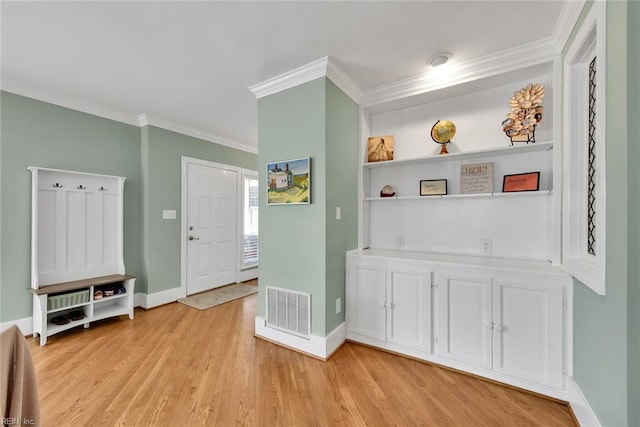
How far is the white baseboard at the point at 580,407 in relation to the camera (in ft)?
4.55

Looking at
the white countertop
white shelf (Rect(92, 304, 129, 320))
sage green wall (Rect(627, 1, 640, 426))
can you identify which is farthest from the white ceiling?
white shelf (Rect(92, 304, 129, 320))

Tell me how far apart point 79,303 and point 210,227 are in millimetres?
1742

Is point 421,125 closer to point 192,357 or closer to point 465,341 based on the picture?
point 465,341

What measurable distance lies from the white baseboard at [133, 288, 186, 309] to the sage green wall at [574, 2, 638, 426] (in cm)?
409

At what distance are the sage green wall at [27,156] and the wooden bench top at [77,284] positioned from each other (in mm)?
218

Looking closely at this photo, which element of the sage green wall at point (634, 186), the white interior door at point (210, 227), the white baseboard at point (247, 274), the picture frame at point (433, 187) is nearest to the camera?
the sage green wall at point (634, 186)

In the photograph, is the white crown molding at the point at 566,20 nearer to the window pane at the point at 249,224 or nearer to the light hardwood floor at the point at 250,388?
the light hardwood floor at the point at 250,388

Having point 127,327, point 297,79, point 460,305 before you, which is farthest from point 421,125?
point 127,327

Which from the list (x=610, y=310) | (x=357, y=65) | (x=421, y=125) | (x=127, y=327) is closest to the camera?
(x=610, y=310)

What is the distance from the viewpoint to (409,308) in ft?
7.18

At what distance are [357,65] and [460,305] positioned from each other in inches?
82.1

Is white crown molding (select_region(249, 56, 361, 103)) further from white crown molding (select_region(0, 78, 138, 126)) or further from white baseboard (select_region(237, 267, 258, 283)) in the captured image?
white baseboard (select_region(237, 267, 258, 283))

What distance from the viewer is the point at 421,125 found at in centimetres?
263

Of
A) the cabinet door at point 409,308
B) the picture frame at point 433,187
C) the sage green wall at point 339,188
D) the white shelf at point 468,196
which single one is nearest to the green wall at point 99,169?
the sage green wall at point 339,188
